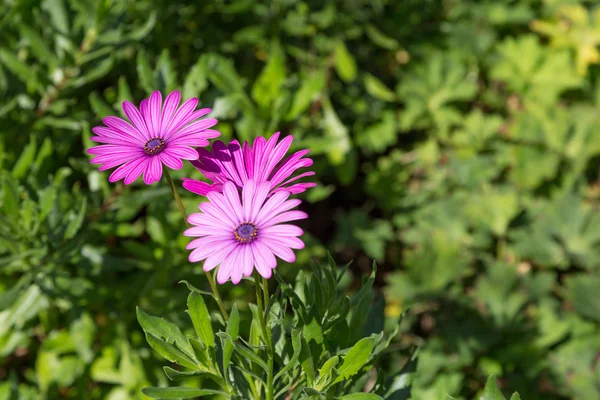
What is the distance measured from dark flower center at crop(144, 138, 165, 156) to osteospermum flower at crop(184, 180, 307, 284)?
12 cm

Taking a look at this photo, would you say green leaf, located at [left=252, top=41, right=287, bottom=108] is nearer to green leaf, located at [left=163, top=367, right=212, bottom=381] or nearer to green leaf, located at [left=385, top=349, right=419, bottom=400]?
green leaf, located at [left=385, top=349, right=419, bottom=400]

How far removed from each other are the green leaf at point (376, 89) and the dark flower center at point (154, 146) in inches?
83.3

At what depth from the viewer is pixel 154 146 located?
1.01 metres

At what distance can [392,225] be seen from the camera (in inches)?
121

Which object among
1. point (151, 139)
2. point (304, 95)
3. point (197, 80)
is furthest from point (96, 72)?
point (151, 139)

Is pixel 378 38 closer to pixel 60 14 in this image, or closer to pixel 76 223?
pixel 60 14

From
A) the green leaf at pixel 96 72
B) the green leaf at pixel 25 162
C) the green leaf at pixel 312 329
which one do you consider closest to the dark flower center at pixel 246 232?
the green leaf at pixel 312 329

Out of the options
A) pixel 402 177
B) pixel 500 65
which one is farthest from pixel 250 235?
→ pixel 500 65

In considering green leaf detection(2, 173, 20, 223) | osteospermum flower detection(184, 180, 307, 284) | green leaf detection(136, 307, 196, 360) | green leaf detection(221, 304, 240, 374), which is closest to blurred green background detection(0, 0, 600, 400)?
green leaf detection(2, 173, 20, 223)

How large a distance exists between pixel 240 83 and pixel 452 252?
121 cm

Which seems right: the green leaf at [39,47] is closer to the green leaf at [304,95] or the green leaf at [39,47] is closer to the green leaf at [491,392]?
the green leaf at [304,95]

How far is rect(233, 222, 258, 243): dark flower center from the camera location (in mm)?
935

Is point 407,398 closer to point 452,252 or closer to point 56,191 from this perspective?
point 56,191

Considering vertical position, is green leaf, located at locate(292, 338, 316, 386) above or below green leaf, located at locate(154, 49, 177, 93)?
below
